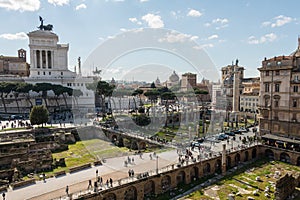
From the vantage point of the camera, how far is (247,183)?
27344 mm

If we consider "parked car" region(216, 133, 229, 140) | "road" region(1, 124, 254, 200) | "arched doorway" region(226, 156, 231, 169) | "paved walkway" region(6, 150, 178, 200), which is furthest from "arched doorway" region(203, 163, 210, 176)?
"parked car" region(216, 133, 229, 140)

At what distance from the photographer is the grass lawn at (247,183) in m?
24.4

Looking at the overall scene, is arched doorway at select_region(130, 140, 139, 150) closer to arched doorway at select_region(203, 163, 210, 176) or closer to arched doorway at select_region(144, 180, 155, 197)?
arched doorway at select_region(203, 163, 210, 176)

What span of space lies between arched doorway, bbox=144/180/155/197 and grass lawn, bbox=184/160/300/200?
12.6 feet

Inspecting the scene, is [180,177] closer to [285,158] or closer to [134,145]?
[134,145]

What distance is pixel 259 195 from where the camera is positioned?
24.4 metres

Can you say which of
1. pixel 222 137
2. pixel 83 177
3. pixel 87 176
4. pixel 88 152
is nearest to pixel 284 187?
pixel 222 137

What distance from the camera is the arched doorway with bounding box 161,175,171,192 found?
26.4 metres

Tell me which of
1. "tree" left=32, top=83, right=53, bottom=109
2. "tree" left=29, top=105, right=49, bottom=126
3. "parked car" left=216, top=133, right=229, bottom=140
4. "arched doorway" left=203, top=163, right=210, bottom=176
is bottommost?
"arched doorway" left=203, top=163, right=210, bottom=176

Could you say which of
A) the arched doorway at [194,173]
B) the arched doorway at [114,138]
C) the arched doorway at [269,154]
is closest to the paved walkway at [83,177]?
the arched doorway at [194,173]

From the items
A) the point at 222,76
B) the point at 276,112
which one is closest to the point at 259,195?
the point at 276,112

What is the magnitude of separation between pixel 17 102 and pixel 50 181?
48.4m

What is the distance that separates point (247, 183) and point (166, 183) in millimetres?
9691

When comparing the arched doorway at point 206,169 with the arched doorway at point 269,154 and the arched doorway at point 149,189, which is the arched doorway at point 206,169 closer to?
the arched doorway at point 149,189
